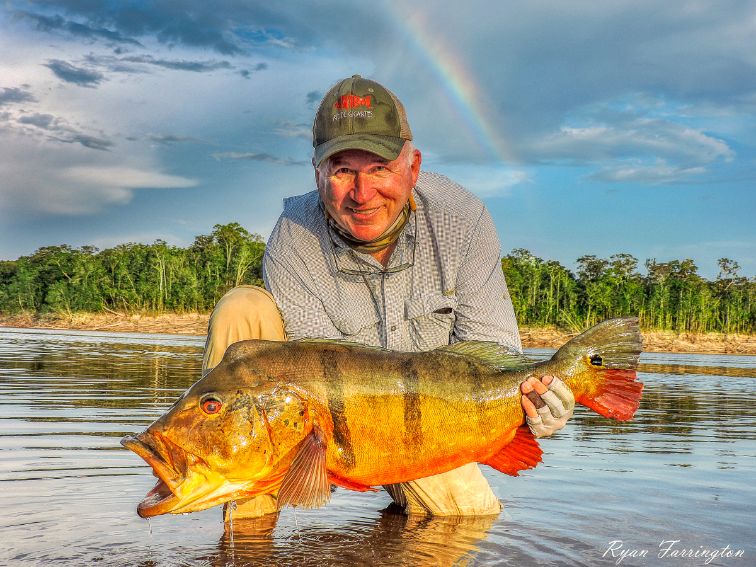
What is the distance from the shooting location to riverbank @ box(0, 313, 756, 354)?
4241 cm

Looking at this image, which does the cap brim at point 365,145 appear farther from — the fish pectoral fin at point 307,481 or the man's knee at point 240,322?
the fish pectoral fin at point 307,481

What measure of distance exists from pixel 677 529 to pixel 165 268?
180 feet

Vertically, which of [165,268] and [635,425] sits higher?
[165,268]

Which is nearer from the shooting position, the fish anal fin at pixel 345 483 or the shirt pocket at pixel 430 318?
the fish anal fin at pixel 345 483

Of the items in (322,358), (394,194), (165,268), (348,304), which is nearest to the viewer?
(322,358)

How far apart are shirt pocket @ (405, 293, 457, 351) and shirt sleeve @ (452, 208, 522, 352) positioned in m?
0.05

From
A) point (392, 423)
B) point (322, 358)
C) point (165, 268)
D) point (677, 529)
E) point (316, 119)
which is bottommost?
point (677, 529)

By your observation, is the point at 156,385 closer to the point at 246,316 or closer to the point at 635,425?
the point at 635,425

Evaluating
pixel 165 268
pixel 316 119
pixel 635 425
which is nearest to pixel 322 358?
pixel 316 119

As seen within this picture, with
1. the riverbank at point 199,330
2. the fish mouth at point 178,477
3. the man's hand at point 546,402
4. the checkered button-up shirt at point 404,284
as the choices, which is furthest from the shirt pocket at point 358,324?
the riverbank at point 199,330

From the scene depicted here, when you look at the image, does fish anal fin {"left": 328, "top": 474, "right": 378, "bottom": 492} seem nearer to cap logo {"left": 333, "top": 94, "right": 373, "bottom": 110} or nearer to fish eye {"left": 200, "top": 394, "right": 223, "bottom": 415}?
fish eye {"left": 200, "top": 394, "right": 223, "bottom": 415}

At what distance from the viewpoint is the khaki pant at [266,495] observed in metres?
4.32

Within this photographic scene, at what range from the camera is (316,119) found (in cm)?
420
